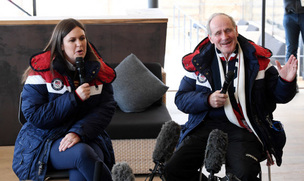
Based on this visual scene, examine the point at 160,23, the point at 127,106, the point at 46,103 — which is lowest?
the point at 127,106

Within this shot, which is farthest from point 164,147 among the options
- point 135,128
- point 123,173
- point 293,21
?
point 293,21

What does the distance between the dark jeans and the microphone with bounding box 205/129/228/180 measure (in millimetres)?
759

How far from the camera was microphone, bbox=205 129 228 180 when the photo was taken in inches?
64.8

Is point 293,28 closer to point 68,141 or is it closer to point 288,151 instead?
point 288,151

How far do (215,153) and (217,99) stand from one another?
89 cm

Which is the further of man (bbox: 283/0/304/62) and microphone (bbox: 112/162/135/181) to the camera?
man (bbox: 283/0/304/62)

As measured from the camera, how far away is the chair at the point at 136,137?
3.27 meters

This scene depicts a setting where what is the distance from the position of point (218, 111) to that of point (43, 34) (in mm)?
1936

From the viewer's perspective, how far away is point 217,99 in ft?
8.29

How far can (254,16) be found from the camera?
22.7ft

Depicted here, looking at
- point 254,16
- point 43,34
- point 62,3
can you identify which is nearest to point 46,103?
point 43,34

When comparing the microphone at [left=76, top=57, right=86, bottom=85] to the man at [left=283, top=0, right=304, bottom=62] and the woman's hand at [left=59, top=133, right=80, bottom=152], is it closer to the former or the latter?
the woman's hand at [left=59, top=133, right=80, bottom=152]

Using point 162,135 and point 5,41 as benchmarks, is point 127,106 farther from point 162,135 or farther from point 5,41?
point 162,135

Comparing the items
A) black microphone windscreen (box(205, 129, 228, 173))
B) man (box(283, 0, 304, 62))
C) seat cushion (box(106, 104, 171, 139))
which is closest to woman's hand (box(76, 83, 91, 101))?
seat cushion (box(106, 104, 171, 139))
